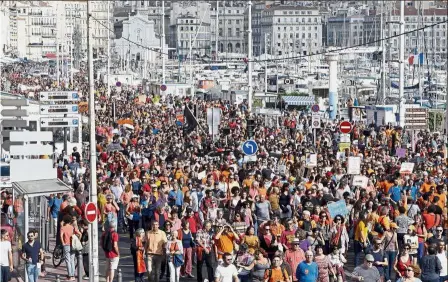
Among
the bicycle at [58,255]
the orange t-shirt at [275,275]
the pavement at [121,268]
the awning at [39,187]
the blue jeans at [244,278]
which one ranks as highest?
the awning at [39,187]

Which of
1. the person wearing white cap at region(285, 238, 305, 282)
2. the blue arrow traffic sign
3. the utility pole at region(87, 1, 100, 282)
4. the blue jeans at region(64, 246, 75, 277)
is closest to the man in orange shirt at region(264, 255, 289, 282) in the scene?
the person wearing white cap at region(285, 238, 305, 282)

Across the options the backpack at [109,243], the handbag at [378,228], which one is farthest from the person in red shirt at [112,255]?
the handbag at [378,228]

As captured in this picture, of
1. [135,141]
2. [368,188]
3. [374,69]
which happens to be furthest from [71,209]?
[374,69]

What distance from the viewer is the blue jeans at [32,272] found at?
64.8 feet

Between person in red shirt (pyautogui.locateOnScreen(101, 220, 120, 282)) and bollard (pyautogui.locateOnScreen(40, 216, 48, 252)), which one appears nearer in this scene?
person in red shirt (pyautogui.locateOnScreen(101, 220, 120, 282))

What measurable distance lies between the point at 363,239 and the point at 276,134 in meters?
25.8

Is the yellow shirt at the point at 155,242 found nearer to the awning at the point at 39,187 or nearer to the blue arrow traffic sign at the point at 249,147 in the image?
the awning at the point at 39,187

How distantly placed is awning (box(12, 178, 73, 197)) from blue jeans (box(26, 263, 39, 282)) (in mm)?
1603

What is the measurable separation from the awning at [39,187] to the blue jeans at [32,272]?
1603 mm

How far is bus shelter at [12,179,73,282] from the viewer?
68.0ft

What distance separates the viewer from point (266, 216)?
2319cm

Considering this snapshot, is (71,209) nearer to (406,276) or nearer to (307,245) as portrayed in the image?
(307,245)

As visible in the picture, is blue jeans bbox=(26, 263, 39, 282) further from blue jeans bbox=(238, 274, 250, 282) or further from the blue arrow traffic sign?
the blue arrow traffic sign

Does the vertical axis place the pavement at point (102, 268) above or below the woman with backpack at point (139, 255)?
below
